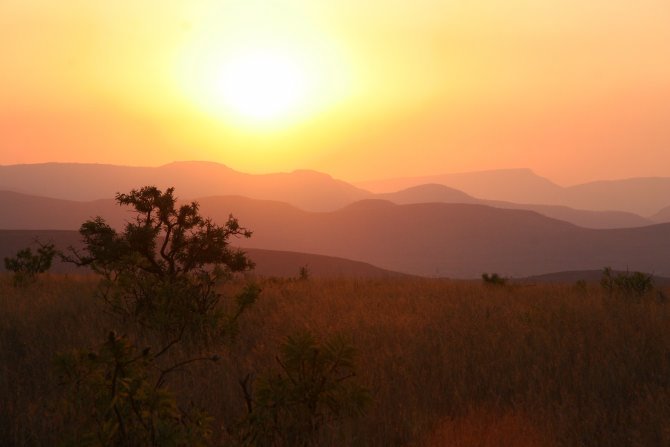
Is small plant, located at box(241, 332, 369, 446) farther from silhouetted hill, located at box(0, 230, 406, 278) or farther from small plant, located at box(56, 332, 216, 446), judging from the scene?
silhouetted hill, located at box(0, 230, 406, 278)

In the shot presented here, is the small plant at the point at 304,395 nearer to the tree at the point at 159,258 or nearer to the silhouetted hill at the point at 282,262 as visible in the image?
the tree at the point at 159,258

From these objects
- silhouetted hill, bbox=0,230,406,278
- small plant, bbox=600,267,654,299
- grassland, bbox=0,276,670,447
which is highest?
small plant, bbox=600,267,654,299

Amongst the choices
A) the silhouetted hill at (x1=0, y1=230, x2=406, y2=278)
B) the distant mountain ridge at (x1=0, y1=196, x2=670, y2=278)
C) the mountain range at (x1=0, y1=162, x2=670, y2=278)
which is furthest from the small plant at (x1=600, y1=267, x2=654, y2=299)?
the distant mountain ridge at (x1=0, y1=196, x2=670, y2=278)

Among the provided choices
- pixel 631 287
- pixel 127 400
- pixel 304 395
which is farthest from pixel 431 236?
pixel 127 400

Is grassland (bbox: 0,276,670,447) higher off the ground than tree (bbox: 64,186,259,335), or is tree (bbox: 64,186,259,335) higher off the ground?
tree (bbox: 64,186,259,335)

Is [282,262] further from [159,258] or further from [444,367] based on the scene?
[444,367]

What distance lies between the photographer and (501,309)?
28.6 ft

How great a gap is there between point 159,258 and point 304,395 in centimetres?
728

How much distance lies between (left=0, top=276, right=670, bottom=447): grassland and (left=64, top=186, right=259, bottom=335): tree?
0.52 m

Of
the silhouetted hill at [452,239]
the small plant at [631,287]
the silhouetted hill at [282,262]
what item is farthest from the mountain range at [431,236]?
the small plant at [631,287]

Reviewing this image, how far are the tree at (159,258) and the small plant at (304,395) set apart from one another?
11.4 ft

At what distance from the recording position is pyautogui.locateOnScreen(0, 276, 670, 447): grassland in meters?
4.16

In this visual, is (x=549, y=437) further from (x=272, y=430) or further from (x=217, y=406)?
(x=217, y=406)

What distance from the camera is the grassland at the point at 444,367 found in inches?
164
